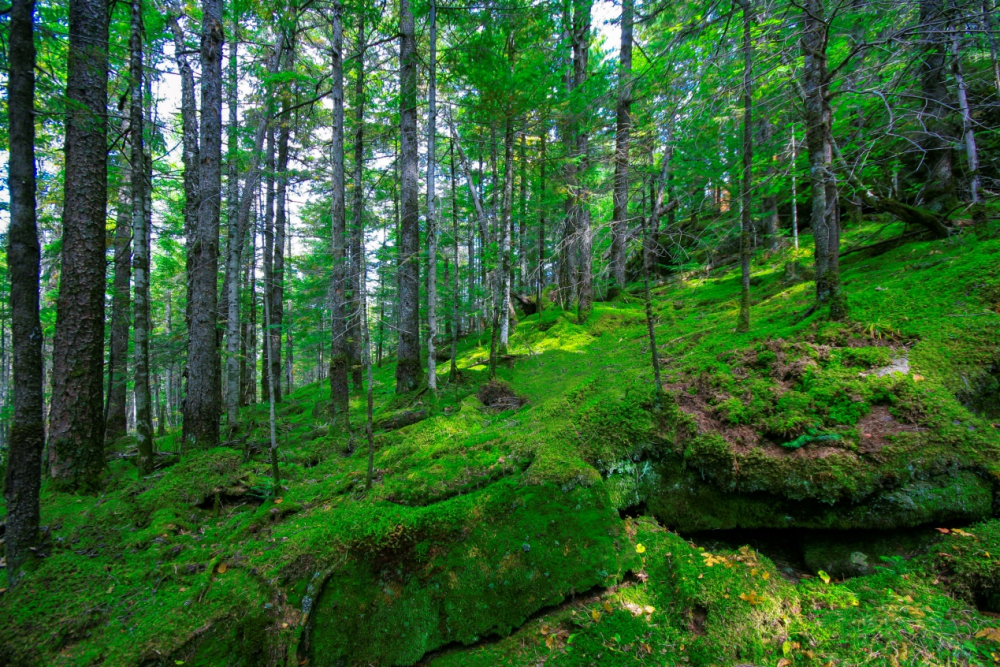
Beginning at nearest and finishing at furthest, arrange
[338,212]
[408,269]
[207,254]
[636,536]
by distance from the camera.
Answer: [636,536] → [207,254] → [338,212] → [408,269]

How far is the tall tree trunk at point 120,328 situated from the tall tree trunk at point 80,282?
18.2ft

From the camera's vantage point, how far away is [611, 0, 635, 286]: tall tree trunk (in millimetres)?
4691

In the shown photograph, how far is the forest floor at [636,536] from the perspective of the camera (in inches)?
111

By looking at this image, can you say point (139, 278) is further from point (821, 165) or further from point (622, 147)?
point (821, 165)

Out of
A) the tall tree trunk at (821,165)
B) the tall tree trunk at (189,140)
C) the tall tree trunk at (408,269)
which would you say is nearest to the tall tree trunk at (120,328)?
the tall tree trunk at (189,140)

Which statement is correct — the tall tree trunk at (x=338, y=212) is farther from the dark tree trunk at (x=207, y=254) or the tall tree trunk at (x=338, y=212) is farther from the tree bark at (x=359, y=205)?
the dark tree trunk at (x=207, y=254)

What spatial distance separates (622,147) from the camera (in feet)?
15.8

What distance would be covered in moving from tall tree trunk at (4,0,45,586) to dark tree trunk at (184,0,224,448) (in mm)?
4348

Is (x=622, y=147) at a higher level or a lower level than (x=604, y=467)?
higher

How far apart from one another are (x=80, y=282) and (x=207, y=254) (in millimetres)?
2490

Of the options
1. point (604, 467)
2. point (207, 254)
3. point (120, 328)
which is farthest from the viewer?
point (120, 328)

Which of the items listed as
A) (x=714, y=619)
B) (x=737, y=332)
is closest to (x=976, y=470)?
(x=714, y=619)

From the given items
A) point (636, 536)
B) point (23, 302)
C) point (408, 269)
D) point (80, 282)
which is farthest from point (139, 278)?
point (636, 536)

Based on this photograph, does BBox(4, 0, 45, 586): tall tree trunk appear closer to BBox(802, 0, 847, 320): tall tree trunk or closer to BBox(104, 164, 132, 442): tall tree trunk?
BBox(802, 0, 847, 320): tall tree trunk
